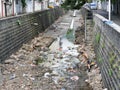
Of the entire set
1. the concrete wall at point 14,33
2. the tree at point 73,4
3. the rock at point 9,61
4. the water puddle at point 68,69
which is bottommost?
the water puddle at point 68,69

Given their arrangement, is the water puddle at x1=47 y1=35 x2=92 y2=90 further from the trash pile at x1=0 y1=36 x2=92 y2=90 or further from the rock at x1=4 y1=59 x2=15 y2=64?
the rock at x1=4 y1=59 x2=15 y2=64

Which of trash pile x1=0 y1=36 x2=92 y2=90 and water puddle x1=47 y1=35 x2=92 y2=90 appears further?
water puddle x1=47 y1=35 x2=92 y2=90

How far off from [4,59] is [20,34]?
524 cm

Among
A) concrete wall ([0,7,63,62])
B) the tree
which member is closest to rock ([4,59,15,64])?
concrete wall ([0,7,63,62])

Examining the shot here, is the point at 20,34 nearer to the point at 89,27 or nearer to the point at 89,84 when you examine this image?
the point at 89,27

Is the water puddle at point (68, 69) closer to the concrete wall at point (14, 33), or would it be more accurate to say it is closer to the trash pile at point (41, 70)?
the trash pile at point (41, 70)

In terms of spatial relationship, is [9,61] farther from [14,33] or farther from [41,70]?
[14,33]

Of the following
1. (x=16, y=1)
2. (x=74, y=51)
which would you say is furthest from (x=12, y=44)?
(x=16, y=1)

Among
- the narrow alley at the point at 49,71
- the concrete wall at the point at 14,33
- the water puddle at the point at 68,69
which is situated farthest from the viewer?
the concrete wall at the point at 14,33

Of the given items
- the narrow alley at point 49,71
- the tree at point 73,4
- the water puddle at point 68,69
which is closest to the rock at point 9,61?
the narrow alley at point 49,71

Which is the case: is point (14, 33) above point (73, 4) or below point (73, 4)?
below

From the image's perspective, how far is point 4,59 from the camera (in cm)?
1548

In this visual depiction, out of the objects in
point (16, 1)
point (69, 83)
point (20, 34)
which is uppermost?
point (16, 1)

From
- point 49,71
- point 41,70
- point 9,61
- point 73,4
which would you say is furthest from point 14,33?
point 73,4
